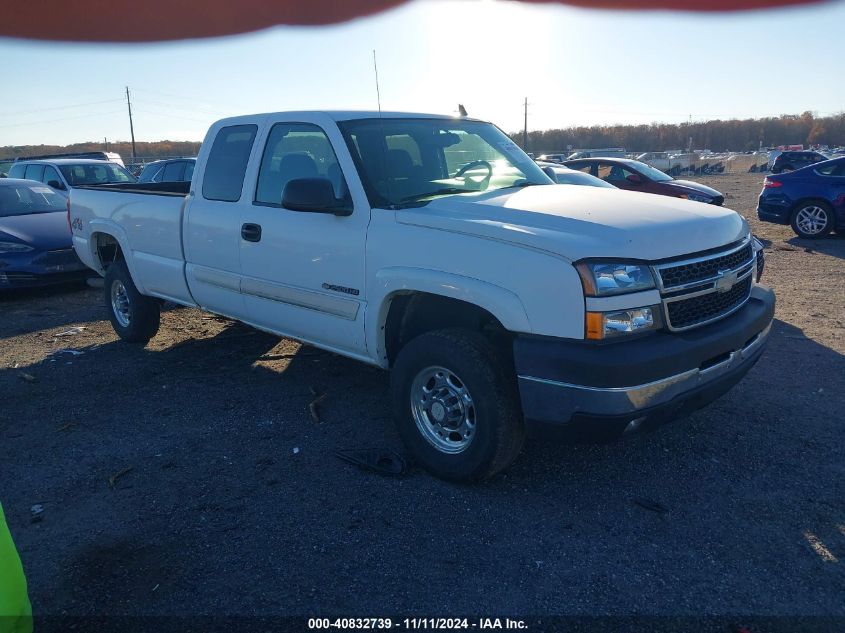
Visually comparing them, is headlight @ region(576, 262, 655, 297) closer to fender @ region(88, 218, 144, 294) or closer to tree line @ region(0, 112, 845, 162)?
fender @ region(88, 218, 144, 294)

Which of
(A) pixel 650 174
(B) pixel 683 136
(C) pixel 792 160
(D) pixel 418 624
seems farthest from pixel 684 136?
(D) pixel 418 624

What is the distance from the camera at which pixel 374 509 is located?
3547mm

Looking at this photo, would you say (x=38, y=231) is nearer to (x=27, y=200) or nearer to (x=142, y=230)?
(x=27, y=200)

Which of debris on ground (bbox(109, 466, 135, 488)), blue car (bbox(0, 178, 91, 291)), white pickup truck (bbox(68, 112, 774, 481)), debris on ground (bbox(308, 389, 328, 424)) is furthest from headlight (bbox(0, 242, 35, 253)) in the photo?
debris on ground (bbox(109, 466, 135, 488))

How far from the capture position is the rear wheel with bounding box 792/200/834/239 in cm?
1217

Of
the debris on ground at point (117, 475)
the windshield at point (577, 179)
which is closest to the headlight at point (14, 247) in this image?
the debris on ground at point (117, 475)

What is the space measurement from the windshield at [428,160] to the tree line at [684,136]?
84371 millimetres

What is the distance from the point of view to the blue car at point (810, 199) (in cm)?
1209

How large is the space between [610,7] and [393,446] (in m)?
3.52

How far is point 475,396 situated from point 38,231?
822cm

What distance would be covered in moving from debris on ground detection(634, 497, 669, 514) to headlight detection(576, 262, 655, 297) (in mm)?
1192

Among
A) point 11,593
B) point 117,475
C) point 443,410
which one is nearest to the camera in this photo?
point 11,593

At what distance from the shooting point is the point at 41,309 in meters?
8.71

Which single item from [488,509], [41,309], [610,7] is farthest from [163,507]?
[41,309]
